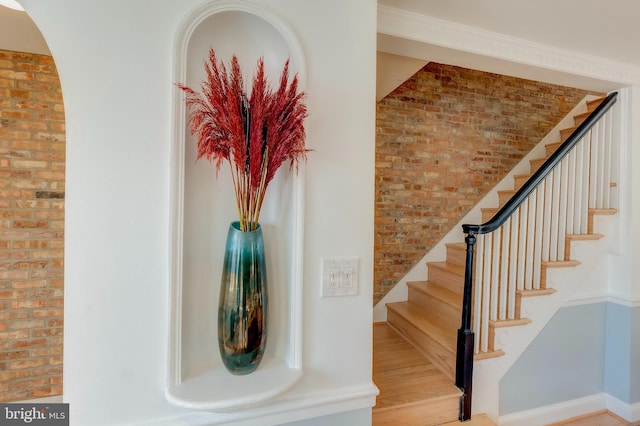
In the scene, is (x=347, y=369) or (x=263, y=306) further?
(x=347, y=369)

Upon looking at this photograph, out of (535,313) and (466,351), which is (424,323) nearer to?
(466,351)

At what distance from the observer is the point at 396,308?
2867 mm

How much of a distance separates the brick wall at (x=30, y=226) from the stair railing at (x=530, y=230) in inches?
108

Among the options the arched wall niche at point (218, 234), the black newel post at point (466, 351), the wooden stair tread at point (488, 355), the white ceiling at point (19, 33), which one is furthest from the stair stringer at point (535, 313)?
the white ceiling at point (19, 33)

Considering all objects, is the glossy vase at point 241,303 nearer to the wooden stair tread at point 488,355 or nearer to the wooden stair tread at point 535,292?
the wooden stair tread at point 488,355

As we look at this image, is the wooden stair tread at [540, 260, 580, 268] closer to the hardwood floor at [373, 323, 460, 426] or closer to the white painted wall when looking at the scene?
the hardwood floor at [373, 323, 460, 426]

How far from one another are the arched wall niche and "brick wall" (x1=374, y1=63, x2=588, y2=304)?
185 centimetres

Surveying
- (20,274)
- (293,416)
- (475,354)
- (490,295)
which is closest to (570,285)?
Result: (490,295)

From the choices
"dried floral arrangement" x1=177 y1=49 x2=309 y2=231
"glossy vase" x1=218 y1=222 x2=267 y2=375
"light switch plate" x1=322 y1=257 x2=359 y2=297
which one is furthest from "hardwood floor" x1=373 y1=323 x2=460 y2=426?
"dried floral arrangement" x1=177 y1=49 x2=309 y2=231

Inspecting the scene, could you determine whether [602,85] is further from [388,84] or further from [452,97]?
[388,84]

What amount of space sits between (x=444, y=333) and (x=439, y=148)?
1846 mm

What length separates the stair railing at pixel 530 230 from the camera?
6.47 ft

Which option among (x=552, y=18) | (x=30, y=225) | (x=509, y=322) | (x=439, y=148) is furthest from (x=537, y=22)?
(x=30, y=225)

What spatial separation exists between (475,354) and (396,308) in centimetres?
89
